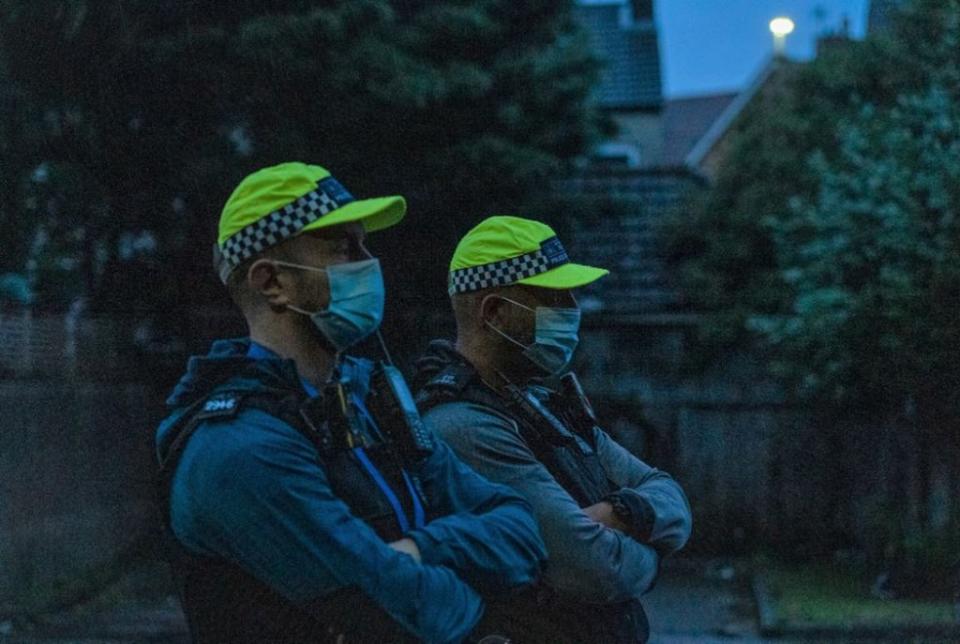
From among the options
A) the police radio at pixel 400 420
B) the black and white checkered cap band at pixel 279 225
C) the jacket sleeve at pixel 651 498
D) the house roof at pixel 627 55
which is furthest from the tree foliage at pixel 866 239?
the house roof at pixel 627 55

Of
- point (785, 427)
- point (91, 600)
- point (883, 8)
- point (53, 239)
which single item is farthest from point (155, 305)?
point (883, 8)

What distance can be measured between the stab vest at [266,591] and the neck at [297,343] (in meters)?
0.17

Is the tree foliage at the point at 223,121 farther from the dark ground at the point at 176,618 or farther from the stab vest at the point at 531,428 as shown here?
the stab vest at the point at 531,428

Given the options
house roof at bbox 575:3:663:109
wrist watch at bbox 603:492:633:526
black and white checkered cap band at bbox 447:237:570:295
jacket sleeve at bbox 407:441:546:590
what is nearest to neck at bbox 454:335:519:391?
black and white checkered cap band at bbox 447:237:570:295

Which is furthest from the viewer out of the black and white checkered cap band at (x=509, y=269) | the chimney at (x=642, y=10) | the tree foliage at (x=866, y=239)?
the chimney at (x=642, y=10)

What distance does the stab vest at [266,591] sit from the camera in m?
2.42

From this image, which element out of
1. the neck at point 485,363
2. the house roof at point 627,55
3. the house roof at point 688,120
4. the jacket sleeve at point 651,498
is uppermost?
the neck at point 485,363

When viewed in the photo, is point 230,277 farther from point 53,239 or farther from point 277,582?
point 53,239

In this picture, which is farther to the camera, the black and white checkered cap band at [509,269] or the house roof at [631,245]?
the house roof at [631,245]

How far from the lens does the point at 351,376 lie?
8.96ft

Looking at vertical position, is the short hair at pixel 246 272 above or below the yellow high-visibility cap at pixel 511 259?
above

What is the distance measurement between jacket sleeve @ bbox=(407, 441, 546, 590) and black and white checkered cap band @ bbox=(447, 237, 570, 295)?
2.74ft

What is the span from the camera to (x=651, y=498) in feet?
11.6

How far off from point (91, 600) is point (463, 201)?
14.0 feet
